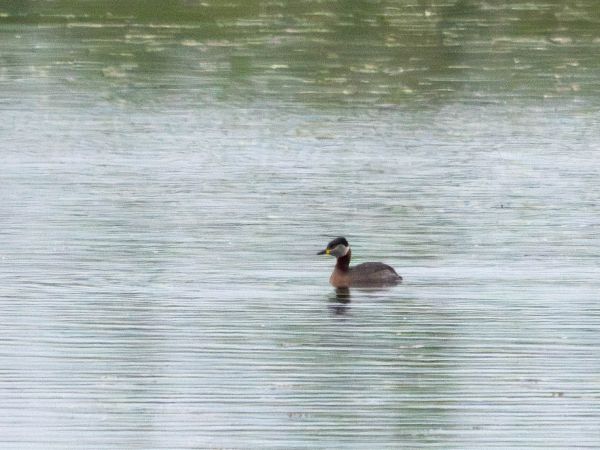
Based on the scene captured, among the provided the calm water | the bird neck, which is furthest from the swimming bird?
the calm water

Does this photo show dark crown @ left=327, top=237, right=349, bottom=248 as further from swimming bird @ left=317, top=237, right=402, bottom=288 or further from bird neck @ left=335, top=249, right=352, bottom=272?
bird neck @ left=335, top=249, right=352, bottom=272

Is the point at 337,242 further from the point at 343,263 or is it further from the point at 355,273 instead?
the point at 355,273

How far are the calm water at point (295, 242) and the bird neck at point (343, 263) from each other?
220mm

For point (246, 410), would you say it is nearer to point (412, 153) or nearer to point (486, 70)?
point (412, 153)

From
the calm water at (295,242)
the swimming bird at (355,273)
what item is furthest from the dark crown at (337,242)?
the calm water at (295,242)

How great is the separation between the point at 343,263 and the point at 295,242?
1.90 metres

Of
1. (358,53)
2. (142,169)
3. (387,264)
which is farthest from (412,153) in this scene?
(358,53)

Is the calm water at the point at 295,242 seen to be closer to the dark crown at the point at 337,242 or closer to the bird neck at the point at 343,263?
the bird neck at the point at 343,263

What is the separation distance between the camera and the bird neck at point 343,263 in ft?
53.1

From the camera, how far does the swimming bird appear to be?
51.6 feet

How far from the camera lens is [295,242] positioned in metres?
18.2

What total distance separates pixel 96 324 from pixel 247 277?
8.42ft

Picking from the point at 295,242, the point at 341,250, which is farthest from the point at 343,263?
the point at 295,242

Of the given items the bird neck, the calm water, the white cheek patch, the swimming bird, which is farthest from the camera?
the white cheek patch
